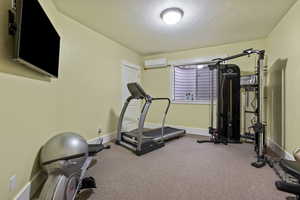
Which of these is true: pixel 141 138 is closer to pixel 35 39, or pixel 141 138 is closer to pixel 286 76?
pixel 35 39

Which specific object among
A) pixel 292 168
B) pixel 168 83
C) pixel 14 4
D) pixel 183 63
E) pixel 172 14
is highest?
pixel 172 14

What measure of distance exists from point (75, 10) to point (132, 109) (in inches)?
111

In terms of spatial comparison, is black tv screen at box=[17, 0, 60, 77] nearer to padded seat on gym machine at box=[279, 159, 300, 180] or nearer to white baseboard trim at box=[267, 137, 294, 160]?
padded seat on gym machine at box=[279, 159, 300, 180]

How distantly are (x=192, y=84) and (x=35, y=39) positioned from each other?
397 cm

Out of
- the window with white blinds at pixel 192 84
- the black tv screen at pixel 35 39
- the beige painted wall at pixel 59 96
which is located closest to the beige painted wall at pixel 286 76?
the window with white blinds at pixel 192 84

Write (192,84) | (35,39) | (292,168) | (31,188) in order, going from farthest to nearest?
(192,84) → (31,188) → (35,39) → (292,168)

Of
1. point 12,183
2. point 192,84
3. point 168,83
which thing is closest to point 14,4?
point 12,183

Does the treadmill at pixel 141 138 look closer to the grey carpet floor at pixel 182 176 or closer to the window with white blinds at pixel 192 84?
the grey carpet floor at pixel 182 176

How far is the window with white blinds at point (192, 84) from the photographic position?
14.5 feet

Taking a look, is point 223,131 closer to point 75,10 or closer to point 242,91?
point 242,91

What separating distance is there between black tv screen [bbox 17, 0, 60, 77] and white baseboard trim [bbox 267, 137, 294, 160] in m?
3.48

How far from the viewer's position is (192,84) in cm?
470

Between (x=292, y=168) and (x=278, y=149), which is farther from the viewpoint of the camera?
(x=278, y=149)

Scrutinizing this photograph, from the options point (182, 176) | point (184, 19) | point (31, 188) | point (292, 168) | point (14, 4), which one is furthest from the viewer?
point (184, 19)
